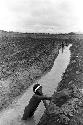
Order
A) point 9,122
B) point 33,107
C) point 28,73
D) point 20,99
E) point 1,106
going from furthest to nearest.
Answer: point 28,73, point 20,99, point 1,106, point 9,122, point 33,107

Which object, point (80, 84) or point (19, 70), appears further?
point (19, 70)

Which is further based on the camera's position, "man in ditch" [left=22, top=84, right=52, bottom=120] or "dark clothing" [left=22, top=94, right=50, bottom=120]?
"dark clothing" [left=22, top=94, right=50, bottom=120]

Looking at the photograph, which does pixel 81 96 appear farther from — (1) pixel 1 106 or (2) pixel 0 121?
(1) pixel 1 106

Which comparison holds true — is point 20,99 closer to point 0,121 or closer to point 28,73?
point 0,121

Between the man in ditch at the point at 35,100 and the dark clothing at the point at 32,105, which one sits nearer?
the man in ditch at the point at 35,100

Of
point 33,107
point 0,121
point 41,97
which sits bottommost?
point 0,121

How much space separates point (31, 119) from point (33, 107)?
846 mm

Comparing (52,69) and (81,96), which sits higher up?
(81,96)

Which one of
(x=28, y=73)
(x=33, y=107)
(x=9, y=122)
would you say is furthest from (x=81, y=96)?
(x=28, y=73)

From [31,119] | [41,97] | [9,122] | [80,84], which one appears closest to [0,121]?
[9,122]

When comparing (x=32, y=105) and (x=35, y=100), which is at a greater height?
(x=35, y=100)

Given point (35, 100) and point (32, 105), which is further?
point (32, 105)

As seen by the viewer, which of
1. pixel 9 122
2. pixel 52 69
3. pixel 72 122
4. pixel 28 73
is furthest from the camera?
pixel 52 69

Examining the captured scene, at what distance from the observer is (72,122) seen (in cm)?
843
